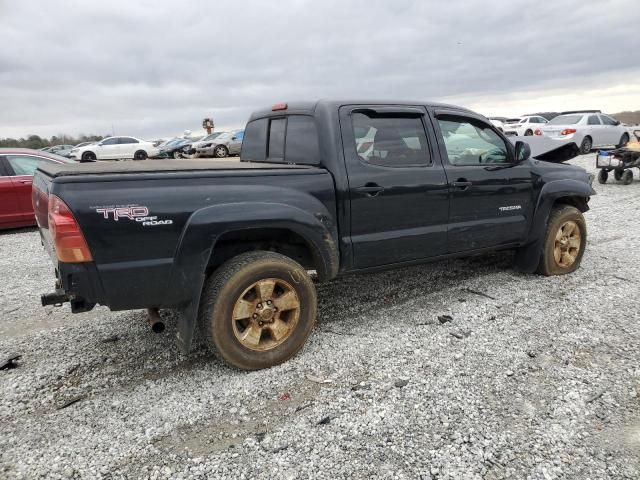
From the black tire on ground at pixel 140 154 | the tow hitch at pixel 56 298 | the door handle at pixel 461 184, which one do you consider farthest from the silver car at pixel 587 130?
the black tire on ground at pixel 140 154

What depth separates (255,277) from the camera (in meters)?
3.05

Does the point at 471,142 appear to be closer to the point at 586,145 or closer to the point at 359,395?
the point at 359,395

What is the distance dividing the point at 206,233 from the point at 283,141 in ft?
4.84

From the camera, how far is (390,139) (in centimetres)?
378

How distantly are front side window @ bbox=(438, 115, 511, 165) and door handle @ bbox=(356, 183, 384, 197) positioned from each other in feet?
2.93

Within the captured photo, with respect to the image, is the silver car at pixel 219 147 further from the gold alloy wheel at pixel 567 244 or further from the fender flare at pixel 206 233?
the fender flare at pixel 206 233

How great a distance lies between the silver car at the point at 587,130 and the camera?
713 inches

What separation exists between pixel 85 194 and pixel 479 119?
11.3 feet

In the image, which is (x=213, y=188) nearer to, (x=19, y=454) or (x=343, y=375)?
(x=343, y=375)

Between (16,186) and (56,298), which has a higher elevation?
(16,186)

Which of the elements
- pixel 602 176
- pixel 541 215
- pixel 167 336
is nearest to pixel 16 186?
pixel 167 336

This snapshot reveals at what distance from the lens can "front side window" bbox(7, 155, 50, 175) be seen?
8.24m

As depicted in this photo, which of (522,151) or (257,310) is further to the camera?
(522,151)

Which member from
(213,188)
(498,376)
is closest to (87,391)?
(213,188)
